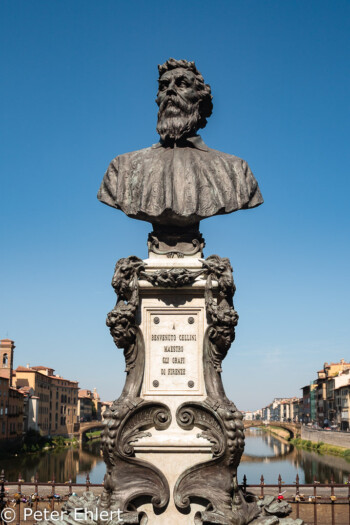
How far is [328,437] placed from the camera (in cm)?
5538

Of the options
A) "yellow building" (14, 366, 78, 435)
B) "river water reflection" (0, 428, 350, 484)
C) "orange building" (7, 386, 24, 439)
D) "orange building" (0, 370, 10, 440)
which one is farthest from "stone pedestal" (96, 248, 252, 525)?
"yellow building" (14, 366, 78, 435)

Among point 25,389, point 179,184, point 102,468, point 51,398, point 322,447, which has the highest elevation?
point 179,184

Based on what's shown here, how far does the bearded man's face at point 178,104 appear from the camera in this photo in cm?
852

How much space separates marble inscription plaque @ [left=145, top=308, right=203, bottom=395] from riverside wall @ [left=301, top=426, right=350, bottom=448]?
4471 centimetres

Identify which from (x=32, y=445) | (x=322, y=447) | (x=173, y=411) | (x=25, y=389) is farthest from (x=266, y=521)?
(x=25, y=389)

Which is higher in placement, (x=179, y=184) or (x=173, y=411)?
(x=179, y=184)

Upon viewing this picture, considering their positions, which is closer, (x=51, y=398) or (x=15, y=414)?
(x=15, y=414)

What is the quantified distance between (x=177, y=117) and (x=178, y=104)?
0.58 feet

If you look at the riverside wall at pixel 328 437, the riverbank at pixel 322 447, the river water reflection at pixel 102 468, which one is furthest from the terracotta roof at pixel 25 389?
the riverside wall at pixel 328 437

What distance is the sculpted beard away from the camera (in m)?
8.52

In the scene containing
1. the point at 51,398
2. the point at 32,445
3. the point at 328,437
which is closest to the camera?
the point at 328,437

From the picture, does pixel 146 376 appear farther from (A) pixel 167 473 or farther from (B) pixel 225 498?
(B) pixel 225 498

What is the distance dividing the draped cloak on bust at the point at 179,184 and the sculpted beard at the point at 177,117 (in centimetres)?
23

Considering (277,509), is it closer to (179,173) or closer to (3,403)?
(179,173)
